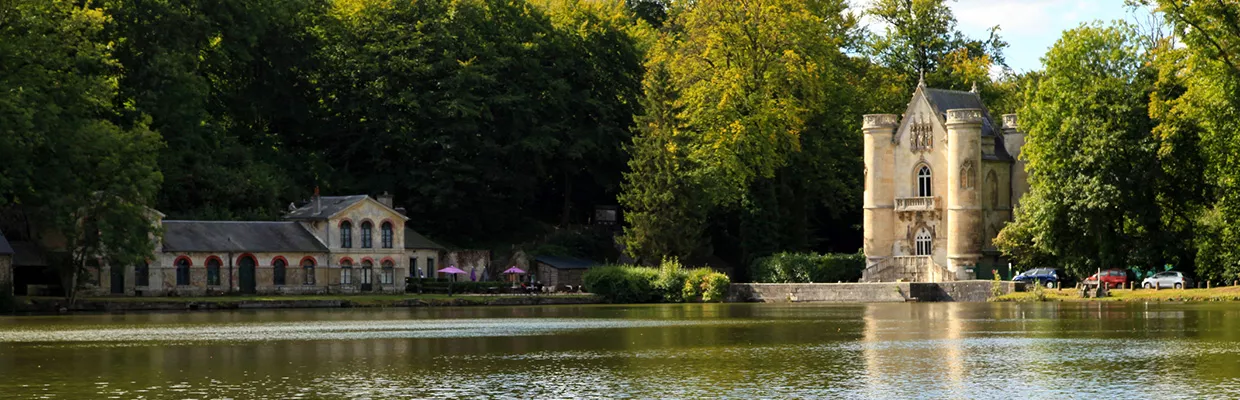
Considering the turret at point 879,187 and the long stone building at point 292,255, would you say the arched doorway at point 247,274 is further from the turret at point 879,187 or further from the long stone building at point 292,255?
the turret at point 879,187

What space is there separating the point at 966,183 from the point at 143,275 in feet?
110

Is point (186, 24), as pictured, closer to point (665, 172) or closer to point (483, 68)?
point (483, 68)

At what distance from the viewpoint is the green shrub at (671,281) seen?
217 feet

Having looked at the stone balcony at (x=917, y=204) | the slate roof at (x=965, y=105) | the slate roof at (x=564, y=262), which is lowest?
the slate roof at (x=564, y=262)

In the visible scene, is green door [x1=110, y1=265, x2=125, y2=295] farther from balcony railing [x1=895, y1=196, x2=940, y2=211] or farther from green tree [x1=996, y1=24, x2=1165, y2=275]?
green tree [x1=996, y1=24, x2=1165, y2=275]

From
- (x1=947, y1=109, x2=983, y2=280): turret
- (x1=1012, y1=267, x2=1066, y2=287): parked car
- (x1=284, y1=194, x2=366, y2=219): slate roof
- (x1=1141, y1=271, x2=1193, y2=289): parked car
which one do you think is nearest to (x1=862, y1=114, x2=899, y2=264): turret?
(x1=947, y1=109, x2=983, y2=280): turret

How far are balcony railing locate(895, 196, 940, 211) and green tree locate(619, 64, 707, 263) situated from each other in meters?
8.90

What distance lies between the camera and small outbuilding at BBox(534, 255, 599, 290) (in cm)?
7550

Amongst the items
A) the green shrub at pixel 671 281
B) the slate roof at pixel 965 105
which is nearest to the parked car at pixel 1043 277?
the slate roof at pixel 965 105

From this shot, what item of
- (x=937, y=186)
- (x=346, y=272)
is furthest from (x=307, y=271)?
(x=937, y=186)

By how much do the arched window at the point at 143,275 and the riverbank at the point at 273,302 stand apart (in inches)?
127

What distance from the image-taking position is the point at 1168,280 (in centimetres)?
6094

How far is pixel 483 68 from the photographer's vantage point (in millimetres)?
76750

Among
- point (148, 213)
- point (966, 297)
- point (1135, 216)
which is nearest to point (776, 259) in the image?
point (966, 297)
